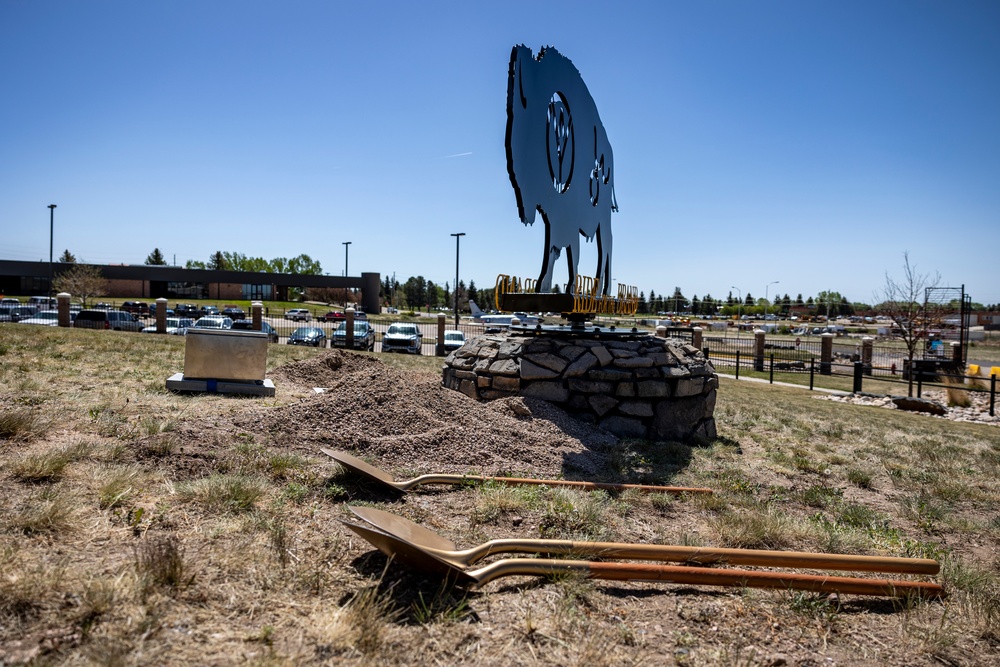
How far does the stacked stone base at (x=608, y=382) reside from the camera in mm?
7512

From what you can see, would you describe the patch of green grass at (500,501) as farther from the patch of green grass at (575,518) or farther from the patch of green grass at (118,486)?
the patch of green grass at (118,486)

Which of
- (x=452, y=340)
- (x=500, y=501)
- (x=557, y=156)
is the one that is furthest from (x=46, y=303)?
(x=500, y=501)

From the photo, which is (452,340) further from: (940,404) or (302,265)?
(302,265)

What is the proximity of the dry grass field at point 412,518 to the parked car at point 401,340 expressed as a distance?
17.4 meters

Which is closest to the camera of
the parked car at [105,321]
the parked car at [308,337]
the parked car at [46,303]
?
the parked car at [308,337]

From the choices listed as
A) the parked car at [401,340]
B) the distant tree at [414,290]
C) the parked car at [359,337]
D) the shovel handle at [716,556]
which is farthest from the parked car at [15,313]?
the distant tree at [414,290]

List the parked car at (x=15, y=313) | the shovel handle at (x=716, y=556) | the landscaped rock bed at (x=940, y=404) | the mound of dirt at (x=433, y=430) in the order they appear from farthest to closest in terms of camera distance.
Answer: the parked car at (x=15, y=313)
the landscaped rock bed at (x=940, y=404)
the mound of dirt at (x=433, y=430)
the shovel handle at (x=716, y=556)

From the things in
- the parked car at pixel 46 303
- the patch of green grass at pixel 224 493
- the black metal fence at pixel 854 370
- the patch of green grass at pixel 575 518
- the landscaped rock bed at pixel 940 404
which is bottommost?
the landscaped rock bed at pixel 940 404

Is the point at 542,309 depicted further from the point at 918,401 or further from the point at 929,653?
A: the point at 918,401

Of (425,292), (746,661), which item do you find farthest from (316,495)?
(425,292)

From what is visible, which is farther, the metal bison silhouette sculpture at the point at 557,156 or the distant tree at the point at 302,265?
the distant tree at the point at 302,265

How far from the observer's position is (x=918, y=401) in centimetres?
1691

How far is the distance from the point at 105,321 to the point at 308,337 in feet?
33.0

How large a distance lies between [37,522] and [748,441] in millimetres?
8233
